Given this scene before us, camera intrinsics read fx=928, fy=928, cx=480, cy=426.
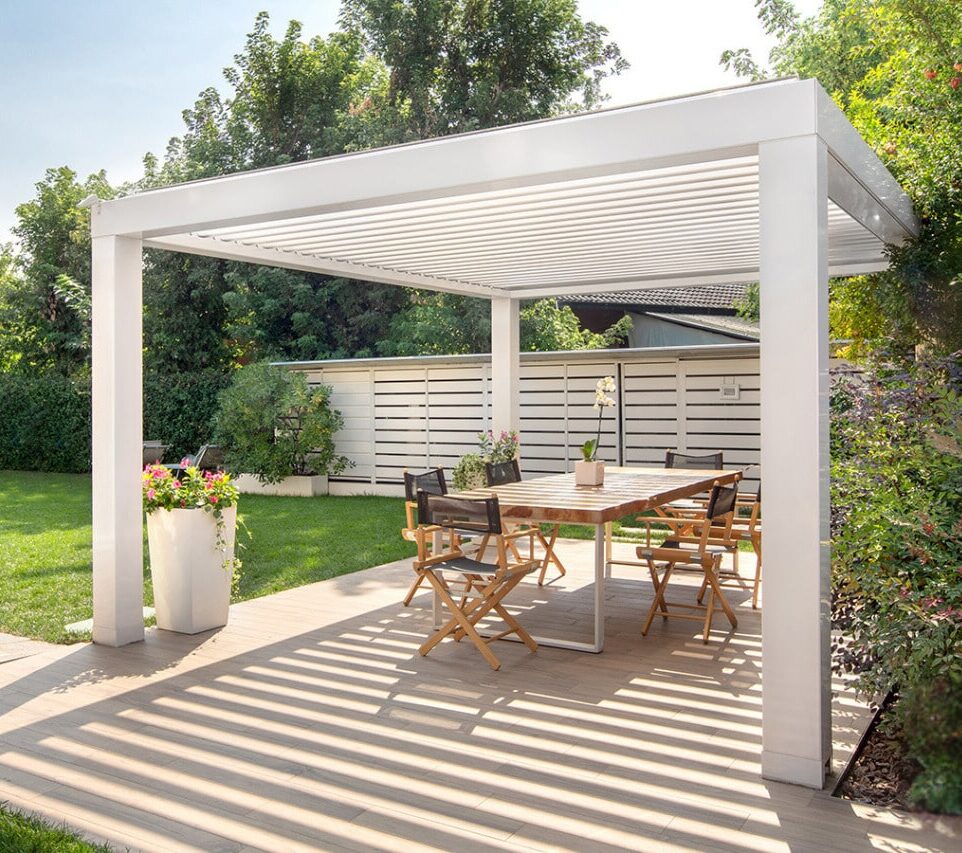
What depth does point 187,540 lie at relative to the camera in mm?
5801

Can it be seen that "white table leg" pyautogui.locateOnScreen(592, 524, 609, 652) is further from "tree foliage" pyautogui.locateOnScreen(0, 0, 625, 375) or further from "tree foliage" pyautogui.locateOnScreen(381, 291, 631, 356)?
"tree foliage" pyautogui.locateOnScreen(0, 0, 625, 375)

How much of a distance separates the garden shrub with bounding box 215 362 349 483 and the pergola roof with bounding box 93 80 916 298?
5.69 m

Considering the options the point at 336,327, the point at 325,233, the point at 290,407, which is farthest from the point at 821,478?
the point at 336,327

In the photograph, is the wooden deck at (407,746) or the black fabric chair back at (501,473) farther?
the black fabric chair back at (501,473)

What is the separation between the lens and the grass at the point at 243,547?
6.85 meters

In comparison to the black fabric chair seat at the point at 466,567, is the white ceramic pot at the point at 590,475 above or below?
above

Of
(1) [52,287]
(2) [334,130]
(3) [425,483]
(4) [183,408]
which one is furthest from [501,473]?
(1) [52,287]

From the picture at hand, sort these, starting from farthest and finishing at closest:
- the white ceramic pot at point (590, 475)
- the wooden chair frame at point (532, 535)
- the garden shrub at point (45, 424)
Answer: the garden shrub at point (45, 424), the wooden chair frame at point (532, 535), the white ceramic pot at point (590, 475)

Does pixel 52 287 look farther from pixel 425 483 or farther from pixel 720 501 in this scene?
pixel 720 501

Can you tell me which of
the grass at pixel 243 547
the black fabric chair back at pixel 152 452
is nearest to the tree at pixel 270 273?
the black fabric chair back at pixel 152 452

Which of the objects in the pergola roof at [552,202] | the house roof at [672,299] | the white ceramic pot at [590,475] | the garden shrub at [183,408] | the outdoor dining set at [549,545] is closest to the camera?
the pergola roof at [552,202]

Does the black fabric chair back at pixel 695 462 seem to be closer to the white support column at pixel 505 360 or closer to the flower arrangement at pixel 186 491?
the white support column at pixel 505 360

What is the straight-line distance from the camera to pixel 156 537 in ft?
19.2

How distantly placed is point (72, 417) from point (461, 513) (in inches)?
576
